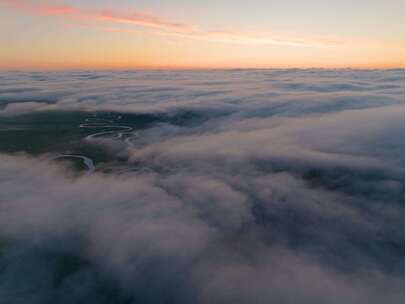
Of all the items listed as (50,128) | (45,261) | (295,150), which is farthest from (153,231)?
(50,128)

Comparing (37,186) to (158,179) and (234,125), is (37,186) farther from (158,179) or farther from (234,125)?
(234,125)

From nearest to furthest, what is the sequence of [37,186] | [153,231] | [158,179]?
1. [153,231]
2. [37,186]
3. [158,179]

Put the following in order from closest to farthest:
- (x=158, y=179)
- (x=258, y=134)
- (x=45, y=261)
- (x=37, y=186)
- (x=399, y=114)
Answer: (x=45, y=261)
(x=37, y=186)
(x=158, y=179)
(x=399, y=114)
(x=258, y=134)

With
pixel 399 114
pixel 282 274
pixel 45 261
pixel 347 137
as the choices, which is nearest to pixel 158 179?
pixel 45 261

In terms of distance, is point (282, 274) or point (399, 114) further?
point (399, 114)

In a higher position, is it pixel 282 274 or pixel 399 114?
pixel 399 114

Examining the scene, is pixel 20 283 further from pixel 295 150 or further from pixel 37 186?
pixel 295 150

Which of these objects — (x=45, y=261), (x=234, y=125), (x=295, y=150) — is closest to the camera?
(x=45, y=261)

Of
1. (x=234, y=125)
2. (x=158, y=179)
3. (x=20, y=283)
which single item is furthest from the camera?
(x=234, y=125)

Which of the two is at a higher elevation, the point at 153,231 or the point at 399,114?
the point at 399,114
